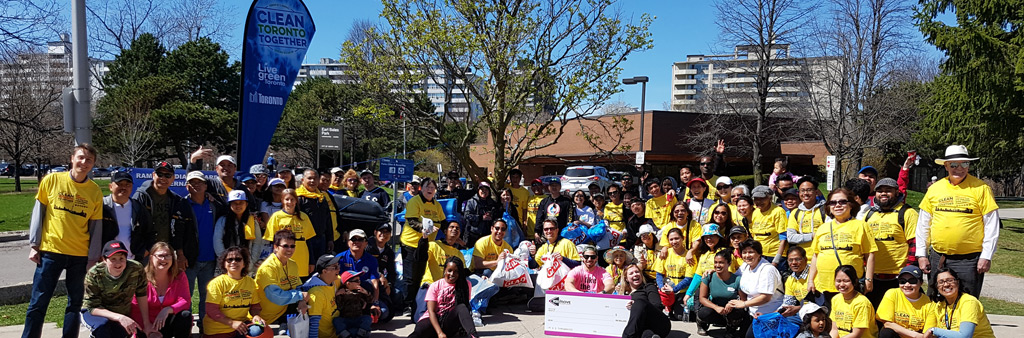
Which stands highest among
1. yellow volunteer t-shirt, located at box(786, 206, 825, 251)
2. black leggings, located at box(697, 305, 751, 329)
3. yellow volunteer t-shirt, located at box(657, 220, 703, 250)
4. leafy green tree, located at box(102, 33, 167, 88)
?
leafy green tree, located at box(102, 33, 167, 88)

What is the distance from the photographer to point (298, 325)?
5578 mm

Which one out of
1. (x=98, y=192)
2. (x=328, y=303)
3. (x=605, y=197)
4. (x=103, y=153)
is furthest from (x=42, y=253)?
(x=103, y=153)

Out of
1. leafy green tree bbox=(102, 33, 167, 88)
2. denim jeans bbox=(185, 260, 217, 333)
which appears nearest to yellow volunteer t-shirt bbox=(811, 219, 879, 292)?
denim jeans bbox=(185, 260, 217, 333)

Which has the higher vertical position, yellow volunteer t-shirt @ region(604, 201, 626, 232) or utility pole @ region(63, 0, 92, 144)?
utility pole @ region(63, 0, 92, 144)

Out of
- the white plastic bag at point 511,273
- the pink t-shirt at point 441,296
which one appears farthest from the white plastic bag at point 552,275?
the pink t-shirt at point 441,296

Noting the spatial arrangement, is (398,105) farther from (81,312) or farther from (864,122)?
(864,122)

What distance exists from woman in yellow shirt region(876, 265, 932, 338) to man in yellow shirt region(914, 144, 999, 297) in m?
0.41

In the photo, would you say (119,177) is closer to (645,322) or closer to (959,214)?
(645,322)

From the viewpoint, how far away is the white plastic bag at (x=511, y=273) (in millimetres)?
7555

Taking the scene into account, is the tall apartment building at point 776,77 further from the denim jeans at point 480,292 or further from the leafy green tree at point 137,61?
the leafy green tree at point 137,61

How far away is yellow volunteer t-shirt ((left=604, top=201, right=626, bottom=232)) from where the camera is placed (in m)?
9.05

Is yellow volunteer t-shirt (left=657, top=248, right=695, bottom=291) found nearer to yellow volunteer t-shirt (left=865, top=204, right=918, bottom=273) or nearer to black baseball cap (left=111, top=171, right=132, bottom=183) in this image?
yellow volunteer t-shirt (left=865, top=204, right=918, bottom=273)

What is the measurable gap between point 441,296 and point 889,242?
4.26m

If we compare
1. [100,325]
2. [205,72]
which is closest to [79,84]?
[100,325]
